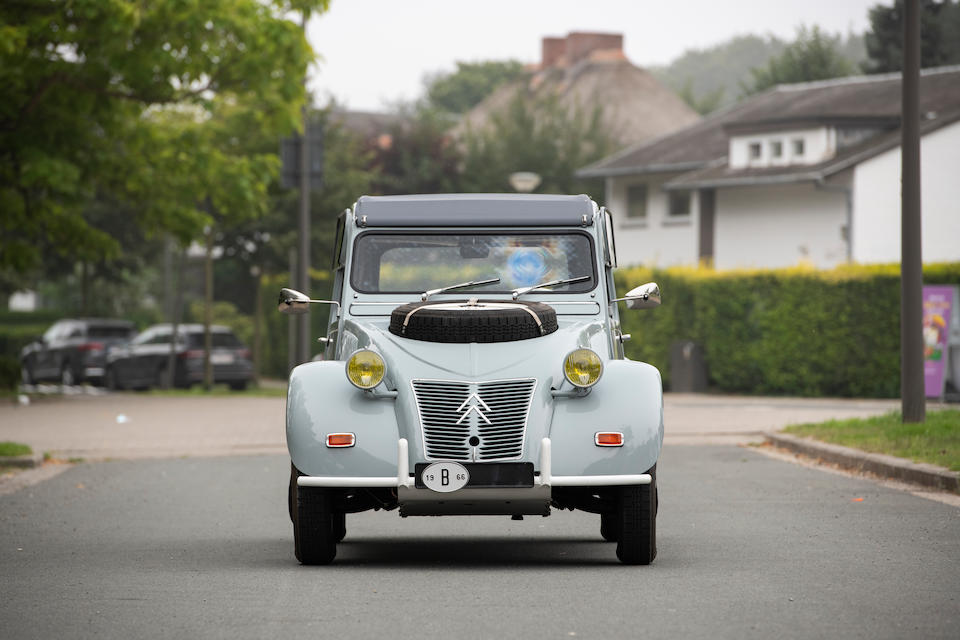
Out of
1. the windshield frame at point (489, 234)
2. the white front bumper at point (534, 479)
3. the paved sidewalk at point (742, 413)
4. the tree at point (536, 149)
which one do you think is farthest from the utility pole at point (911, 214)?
the tree at point (536, 149)

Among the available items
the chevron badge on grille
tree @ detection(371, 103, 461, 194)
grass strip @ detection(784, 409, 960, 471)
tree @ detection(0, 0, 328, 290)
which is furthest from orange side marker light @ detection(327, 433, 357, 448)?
tree @ detection(371, 103, 461, 194)

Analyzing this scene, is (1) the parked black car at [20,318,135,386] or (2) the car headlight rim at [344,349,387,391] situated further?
(1) the parked black car at [20,318,135,386]

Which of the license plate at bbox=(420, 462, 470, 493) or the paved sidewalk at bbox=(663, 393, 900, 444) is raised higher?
the license plate at bbox=(420, 462, 470, 493)

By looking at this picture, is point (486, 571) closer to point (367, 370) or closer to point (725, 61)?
point (367, 370)

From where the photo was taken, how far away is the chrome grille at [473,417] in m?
8.26

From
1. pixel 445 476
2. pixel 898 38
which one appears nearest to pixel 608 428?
pixel 445 476

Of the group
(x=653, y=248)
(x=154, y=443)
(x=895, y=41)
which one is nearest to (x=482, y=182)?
(x=653, y=248)

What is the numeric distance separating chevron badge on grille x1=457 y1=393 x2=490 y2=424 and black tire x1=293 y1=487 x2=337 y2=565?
3.08 feet

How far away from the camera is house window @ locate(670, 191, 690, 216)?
155ft

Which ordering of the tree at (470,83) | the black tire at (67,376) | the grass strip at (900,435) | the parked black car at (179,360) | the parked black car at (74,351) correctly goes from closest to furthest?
the grass strip at (900,435) → the parked black car at (179,360) → the parked black car at (74,351) → the black tire at (67,376) → the tree at (470,83)

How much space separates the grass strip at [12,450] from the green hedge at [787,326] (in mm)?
15519

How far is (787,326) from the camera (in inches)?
1145

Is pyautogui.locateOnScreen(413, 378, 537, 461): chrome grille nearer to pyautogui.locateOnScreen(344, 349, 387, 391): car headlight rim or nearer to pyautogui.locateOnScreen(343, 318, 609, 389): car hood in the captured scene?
pyautogui.locateOnScreen(343, 318, 609, 389): car hood

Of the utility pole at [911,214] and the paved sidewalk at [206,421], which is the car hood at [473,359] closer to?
the utility pole at [911,214]
